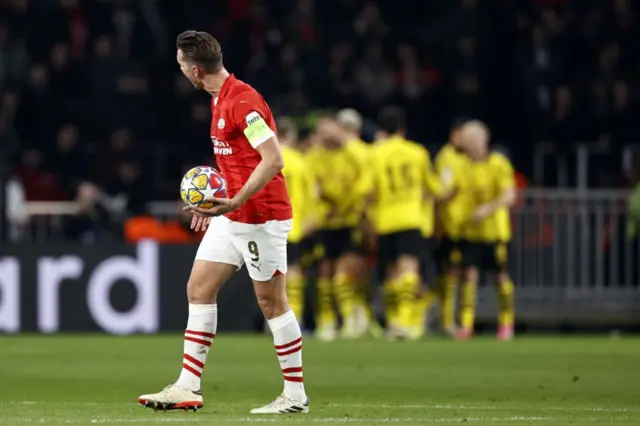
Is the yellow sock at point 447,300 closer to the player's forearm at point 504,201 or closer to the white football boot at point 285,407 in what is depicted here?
the player's forearm at point 504,201

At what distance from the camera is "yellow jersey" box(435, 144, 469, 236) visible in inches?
746

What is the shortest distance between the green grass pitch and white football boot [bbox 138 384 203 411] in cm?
8

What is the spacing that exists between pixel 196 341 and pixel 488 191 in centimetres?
986

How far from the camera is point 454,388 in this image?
11.8 m

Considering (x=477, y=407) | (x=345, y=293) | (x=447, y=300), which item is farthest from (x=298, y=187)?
(x=477, y=407)

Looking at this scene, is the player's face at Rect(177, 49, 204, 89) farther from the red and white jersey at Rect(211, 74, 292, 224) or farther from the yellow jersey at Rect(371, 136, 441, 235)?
the yellow jersey at Rect(371, 136, 441, 235)

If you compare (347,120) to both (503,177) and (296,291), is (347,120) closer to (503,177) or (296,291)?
(503,177)

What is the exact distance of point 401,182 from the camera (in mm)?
18281

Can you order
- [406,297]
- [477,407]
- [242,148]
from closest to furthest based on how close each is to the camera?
[242,148] < [477,407] < [406,297]

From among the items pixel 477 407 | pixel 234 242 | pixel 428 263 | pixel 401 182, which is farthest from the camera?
pixel 428 263

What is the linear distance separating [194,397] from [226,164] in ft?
4.58

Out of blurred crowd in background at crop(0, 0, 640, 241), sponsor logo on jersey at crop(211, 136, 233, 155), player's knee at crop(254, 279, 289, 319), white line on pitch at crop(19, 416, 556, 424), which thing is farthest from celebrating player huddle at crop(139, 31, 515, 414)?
white line on pitch at crop(19, 416, 556, 424)

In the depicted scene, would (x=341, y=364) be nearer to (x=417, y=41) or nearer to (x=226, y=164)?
(x=226, y=164)

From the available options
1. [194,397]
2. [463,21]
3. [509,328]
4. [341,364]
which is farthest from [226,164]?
[463,21]
